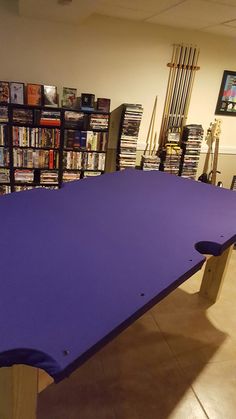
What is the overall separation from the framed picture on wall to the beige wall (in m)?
0.08

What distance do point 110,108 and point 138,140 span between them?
60 cm

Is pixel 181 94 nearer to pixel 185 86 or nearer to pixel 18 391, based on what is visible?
pixel 185 86

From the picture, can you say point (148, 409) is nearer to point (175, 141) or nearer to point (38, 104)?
point (38, 104)

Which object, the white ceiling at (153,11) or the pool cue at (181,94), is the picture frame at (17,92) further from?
the pool cue at (181,94)

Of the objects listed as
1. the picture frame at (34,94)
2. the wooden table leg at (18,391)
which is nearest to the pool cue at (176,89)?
the picture frame at (34,94)

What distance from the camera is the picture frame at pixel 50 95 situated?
340 centimetres

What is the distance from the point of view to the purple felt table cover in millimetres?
767

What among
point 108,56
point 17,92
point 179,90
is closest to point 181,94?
point 179,90

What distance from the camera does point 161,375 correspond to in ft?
5.65

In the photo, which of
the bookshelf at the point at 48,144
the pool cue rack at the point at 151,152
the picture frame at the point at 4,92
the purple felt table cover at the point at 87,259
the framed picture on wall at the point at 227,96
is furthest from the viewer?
the framed picture on wall at the point at 227,96

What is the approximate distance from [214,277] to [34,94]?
2644 mm

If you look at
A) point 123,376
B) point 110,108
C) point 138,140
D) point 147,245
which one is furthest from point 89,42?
point 123,376

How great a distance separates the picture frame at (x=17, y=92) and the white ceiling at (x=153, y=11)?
0.70 m

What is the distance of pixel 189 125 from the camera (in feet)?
13.5
